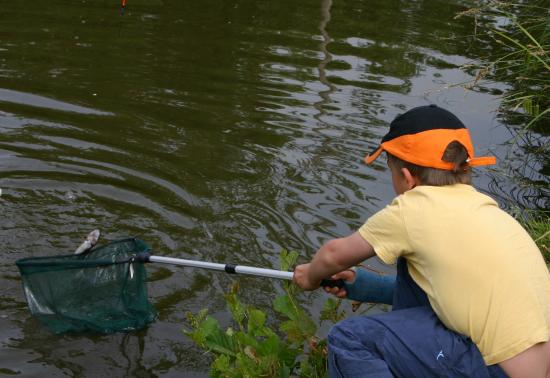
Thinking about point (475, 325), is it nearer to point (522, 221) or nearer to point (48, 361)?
point (48, 361)

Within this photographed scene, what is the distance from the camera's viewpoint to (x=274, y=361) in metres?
3.73

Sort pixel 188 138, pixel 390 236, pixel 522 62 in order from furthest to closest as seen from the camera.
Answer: pixel 522 62, pixel 188 138, pixel 390 236

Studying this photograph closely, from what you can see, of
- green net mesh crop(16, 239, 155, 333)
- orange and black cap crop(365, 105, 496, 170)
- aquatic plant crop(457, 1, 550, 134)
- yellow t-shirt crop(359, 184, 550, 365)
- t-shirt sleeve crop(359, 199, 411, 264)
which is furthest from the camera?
aquatic plant crop(457, 1, 550, 134)

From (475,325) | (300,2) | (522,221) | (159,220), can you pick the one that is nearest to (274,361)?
(475,325)

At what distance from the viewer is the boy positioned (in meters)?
3.15

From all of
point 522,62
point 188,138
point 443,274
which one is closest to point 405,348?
point 443,274

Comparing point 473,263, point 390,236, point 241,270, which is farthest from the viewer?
point 241,270

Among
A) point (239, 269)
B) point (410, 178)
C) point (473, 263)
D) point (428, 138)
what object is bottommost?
point (239, 269)

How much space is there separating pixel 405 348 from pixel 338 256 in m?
0.46

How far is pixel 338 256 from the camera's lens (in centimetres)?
342

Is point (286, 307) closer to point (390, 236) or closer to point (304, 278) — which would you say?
point (304, 278)

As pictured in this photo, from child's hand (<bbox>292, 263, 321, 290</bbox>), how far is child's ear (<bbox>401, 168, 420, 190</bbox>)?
579 millimetres

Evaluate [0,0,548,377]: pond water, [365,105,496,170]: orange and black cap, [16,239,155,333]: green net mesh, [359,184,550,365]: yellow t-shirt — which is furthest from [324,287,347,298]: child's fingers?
[16,239,155,333]: green net mesh

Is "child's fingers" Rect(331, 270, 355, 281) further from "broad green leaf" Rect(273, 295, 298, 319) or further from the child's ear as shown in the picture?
the child's ear
